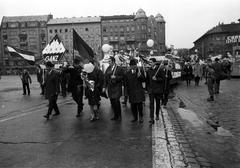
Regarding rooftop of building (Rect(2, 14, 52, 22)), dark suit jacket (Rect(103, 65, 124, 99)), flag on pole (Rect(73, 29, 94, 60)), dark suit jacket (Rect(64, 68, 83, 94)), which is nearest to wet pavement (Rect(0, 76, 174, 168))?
dark suit jacket (Rect(103, 65, 124, 99))

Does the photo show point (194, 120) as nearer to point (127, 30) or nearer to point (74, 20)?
point (127, 30)

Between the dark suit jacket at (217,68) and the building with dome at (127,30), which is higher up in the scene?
the building with dome at (127,30)

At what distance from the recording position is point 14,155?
4.38 m

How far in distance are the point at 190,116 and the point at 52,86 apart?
4.73 m

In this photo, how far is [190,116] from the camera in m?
7.65

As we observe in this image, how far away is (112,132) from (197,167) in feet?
8.28

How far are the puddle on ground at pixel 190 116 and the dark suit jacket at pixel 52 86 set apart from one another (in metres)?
4.35

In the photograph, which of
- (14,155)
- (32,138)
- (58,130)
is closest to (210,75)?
(58,130)

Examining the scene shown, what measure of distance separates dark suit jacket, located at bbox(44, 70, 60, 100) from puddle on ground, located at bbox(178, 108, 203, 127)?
4351 millimetres

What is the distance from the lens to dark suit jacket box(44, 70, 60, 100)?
25.2ft

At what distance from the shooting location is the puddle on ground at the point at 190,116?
21.9 feet

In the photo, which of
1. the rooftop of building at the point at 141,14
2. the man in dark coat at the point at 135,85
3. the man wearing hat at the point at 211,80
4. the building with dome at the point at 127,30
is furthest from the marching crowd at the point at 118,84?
the rooftop of building at the point at 141,14

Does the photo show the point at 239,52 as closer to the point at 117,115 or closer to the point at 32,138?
the point at 117,115

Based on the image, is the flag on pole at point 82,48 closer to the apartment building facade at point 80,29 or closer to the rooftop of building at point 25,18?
the apartment building facade at point 80,29
